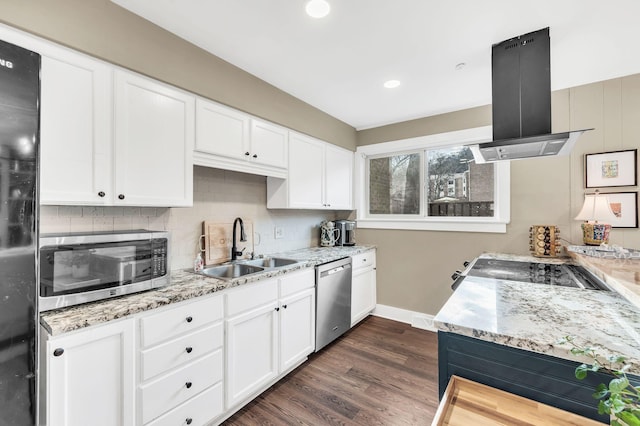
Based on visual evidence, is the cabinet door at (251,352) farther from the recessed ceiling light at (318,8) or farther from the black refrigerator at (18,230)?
the recessed ceiling light at (318,8)

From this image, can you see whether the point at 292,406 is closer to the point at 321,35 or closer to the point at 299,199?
the point at 299,199

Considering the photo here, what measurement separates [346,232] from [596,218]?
7.79ft

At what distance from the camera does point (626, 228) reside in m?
2.33

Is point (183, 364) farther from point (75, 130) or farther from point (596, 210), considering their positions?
point (596, 210)

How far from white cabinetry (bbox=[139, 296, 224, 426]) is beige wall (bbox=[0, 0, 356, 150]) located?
4.74ft

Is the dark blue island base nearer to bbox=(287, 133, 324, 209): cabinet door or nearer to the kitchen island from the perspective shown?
the kitchen island

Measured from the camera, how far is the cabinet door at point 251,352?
1.82m

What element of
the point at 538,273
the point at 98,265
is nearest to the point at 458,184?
the point at 538,273

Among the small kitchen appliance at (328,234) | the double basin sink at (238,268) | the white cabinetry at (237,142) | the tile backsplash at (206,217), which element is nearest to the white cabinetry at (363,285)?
the small kitchen appliance at (328,234)

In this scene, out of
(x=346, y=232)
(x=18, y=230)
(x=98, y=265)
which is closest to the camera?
(x=18, y=230)

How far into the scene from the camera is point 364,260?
344cm

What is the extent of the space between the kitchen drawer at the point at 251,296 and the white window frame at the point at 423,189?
2008 mm

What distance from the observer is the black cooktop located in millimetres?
1634

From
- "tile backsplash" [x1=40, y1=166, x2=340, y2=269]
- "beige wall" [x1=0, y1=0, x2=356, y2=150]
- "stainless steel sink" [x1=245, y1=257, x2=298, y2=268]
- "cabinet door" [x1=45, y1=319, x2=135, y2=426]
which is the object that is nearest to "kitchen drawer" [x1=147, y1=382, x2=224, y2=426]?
"cabinet door" [x1=45, y1=319, x2=135, y2=426]
